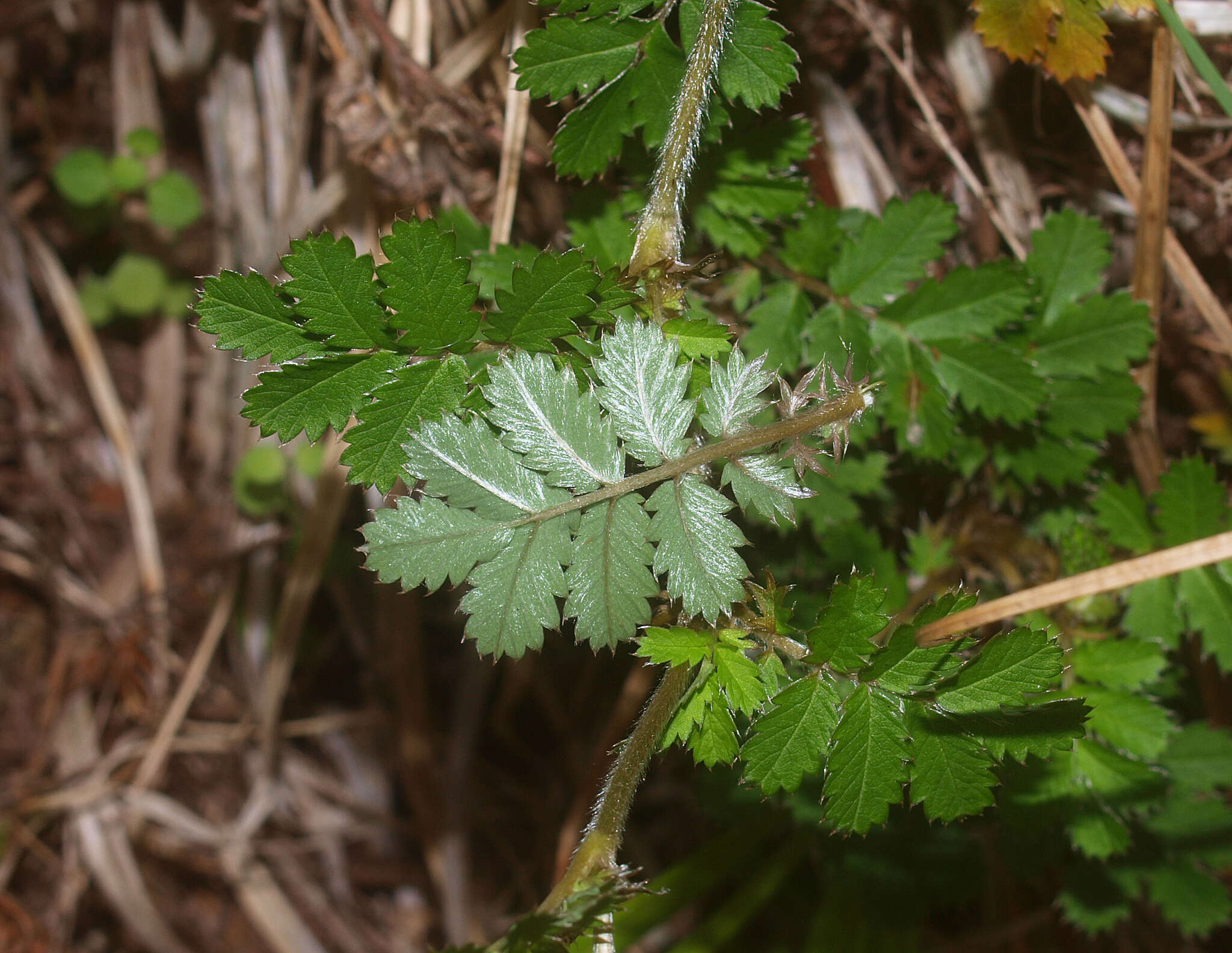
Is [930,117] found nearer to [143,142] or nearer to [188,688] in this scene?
[143,142]

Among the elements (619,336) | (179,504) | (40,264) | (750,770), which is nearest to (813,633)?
(750,770)

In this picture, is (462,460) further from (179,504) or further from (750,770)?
(179,504)

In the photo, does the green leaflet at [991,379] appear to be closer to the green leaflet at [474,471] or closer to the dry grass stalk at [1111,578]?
the dry grass stalk at [1111,578]

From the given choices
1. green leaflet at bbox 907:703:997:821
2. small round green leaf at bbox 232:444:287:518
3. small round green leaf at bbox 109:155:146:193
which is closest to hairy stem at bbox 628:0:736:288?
green leaflet at bbox 907:703:997:821

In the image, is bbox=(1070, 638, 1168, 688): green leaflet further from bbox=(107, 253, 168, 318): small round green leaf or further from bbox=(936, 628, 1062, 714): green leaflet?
bbox=(107, 253, 168, 318): small round green leaf

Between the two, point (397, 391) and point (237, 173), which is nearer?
point (397, 391)
